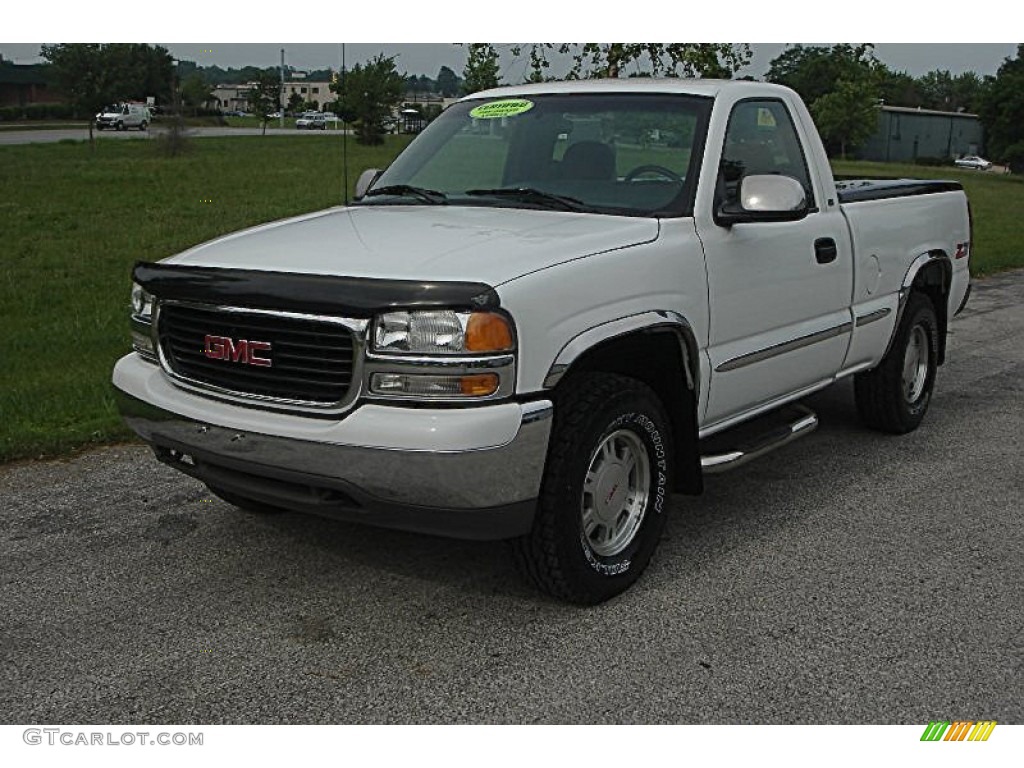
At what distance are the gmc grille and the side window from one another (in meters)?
1.96

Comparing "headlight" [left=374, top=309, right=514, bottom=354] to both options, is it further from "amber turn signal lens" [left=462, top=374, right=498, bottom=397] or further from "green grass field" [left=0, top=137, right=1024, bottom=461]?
"green grass field" [left=0, top=137, right=1024, bottom=461]

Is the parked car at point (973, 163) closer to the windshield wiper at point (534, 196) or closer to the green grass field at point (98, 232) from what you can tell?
the green grass field at point (98, 232)

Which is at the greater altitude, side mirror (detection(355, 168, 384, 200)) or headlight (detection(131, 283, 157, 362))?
side mirror (detection(355, 168, 384, 200))

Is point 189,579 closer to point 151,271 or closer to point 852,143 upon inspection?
point 151,271

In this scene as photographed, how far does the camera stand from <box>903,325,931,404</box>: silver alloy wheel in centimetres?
679

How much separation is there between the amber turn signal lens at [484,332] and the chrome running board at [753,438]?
1.35m

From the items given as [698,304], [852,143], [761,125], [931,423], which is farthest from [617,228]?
[852,143]

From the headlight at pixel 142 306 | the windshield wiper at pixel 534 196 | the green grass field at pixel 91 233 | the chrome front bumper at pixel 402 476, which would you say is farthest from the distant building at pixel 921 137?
the chrome front bumper at pixel 402 476

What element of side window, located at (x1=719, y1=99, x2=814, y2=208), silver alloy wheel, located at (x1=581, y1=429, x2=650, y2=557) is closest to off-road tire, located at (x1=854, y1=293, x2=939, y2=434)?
side window, located at (x1=719, y1=99, x2=814, y2=208)

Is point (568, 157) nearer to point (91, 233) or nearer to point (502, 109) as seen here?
point (502, 109)

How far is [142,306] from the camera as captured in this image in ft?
14.6
